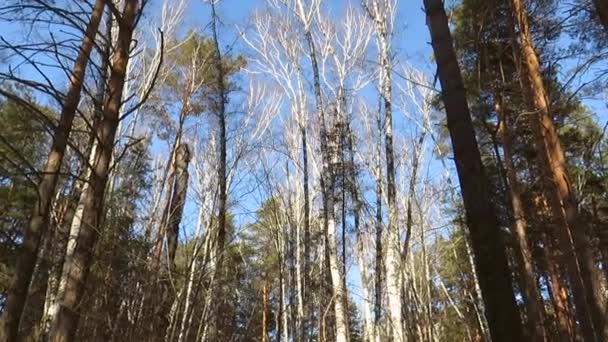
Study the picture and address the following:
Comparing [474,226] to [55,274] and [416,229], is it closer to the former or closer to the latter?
[55,274]

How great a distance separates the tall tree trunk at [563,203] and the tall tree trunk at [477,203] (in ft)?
14.4

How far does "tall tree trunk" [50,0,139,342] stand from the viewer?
107 inches

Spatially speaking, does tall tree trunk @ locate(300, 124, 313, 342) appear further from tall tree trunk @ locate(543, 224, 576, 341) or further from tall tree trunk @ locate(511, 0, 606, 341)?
tall tree trunk @ locate(543, 224, 576, 341)

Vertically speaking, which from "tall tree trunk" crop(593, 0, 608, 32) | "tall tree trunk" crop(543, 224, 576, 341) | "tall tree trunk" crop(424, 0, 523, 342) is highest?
"tall tree trunk" crop(593, 0, 608, 32)

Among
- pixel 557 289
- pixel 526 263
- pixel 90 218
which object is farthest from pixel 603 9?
pixel 557 289

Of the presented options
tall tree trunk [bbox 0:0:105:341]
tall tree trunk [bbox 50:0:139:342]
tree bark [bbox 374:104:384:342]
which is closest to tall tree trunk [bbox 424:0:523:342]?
tall tree trunk [bbox 50:0:139:342]

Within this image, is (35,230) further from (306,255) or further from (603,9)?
(306,255)

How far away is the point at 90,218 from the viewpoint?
2922 mm

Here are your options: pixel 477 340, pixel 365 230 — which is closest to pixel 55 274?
pixel 365 230

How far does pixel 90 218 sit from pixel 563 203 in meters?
6.49

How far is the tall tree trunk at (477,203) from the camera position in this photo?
1.95 metres

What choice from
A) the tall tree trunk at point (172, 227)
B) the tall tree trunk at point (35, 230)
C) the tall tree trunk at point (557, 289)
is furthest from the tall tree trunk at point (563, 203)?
the tall tree trunk at point (35, 230)

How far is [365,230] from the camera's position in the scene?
13.2 meters

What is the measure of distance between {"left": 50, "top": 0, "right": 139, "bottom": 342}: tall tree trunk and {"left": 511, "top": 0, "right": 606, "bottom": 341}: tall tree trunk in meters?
5.38
